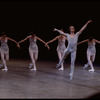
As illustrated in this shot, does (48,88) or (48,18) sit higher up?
(48,18)

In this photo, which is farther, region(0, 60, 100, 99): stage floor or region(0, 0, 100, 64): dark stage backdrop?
region(0, 0, 100, 64): dark stage backdrop

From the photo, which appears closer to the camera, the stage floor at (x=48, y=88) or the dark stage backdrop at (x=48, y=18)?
the stage floor at (x=48, y=88)

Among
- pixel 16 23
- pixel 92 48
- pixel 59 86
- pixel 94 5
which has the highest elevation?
pixel 94 5

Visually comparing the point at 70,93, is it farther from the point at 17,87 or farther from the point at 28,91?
the point at 17,87

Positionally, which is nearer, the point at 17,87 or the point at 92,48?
the point at 17,87

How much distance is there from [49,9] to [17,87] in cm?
1099

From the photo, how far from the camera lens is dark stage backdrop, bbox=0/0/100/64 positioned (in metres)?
16.1

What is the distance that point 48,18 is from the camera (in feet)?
56.5

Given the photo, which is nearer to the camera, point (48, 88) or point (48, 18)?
point (48, 88)

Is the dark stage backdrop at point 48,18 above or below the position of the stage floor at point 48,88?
above

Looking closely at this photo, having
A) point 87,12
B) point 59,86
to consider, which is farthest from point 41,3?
point 59,86

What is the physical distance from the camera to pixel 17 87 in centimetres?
652

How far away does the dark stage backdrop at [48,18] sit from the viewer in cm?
1606

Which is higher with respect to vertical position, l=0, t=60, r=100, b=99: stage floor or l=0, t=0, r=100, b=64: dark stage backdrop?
l=0, t=0, r=100, b=64: dark stage backdrop
